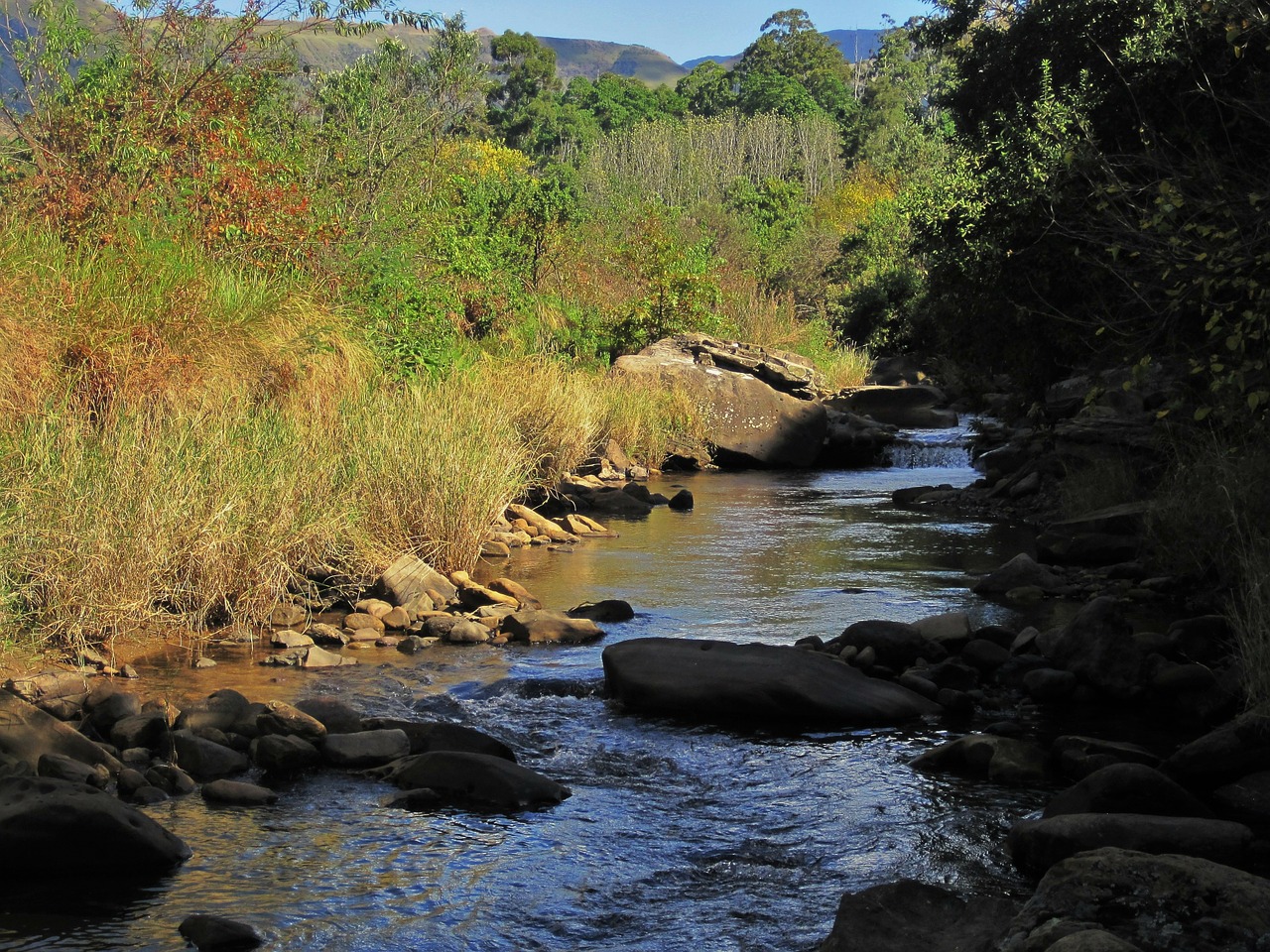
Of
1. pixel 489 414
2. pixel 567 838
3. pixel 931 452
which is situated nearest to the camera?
pixel 567 838

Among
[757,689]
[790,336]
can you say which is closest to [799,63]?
[790,336]

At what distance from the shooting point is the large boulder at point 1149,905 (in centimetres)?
399

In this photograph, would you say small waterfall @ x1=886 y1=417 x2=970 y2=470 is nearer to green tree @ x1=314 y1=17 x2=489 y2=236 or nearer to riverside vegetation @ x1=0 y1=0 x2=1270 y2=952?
riverside vegetation @ x1=0 y1=0 x2=1270 y2=952

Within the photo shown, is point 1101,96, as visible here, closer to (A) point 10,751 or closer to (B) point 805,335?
(A) point 10,751

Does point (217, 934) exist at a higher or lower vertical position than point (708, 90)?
lower

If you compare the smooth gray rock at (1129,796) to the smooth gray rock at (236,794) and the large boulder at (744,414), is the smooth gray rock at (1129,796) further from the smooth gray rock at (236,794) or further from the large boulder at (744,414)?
the large boulder at (744,414)

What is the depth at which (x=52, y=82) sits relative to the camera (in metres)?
13.6

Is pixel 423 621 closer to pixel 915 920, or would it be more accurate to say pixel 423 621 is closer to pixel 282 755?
pixel 282 755

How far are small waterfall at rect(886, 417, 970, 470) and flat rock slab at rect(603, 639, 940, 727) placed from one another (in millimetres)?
13422

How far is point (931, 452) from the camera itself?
69.2 ft

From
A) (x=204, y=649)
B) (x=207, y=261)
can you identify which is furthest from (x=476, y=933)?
(x=207, y=261)

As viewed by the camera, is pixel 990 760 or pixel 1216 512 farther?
pixel 1216 512

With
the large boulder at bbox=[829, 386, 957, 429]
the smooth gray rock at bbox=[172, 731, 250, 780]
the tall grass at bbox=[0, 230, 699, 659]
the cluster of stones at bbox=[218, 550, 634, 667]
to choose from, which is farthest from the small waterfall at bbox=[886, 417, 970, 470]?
the smooth gray rock at bbox=[172, 731, 250, 780]

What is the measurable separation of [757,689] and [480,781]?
2011 mm
